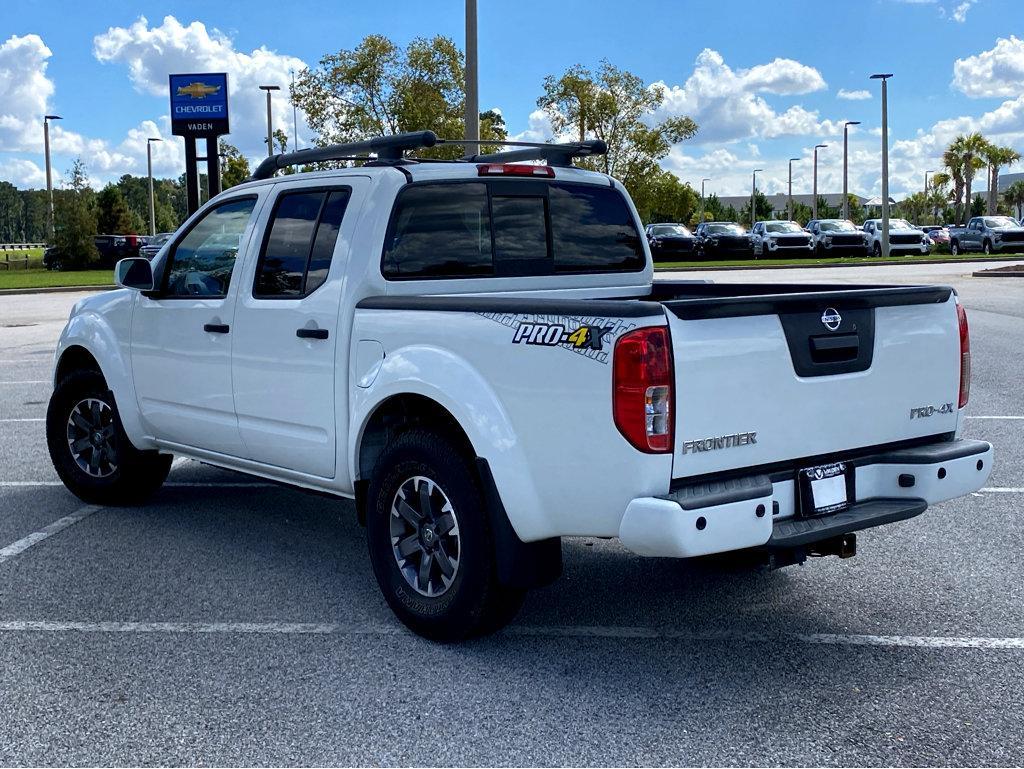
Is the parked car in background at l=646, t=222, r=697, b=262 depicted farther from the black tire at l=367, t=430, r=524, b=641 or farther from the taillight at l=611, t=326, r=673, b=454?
the taillight at l=611, t=326, r=673, b=454

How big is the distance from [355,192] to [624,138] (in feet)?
158

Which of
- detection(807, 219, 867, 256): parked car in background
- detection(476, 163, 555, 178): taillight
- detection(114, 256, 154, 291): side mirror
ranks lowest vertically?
detection(114, 256, 154, 291): side mirror

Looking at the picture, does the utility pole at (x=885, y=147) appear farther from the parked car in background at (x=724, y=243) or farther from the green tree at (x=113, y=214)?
the green tree at (x=113, y=214)

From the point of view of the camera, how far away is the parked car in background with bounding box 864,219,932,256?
4931 centimetres

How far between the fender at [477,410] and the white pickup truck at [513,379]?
1cm

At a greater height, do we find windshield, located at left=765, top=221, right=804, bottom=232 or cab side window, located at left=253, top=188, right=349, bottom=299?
windshield, located at left=765, top=221, right=804, bottom=232

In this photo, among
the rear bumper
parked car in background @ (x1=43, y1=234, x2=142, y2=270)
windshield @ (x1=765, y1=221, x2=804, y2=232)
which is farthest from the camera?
parked car in background @ (x1=43, y1=234, x2=142, y2=270)

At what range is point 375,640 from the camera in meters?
4.72

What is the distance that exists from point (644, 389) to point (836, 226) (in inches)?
1881

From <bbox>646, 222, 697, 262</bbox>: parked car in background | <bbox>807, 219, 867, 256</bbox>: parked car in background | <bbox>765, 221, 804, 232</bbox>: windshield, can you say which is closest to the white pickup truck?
<bbox>646, 222, 697, 262</bbox>: parked car in background

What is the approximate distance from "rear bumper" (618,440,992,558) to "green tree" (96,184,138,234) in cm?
6415

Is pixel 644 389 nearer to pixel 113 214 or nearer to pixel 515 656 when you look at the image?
pixel 515 656

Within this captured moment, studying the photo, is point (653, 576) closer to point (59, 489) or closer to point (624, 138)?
point (59, 489)

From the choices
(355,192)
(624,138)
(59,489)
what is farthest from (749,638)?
(624,138)
